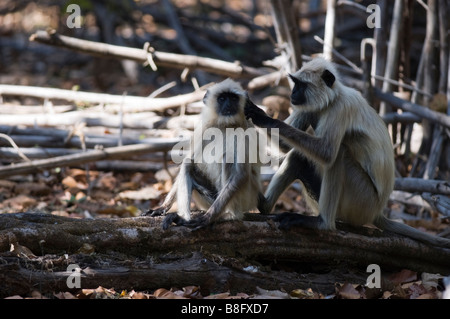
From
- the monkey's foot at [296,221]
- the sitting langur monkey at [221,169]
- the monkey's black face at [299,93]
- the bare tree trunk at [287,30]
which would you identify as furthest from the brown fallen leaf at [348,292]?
the bare tree trunk at [287,30]

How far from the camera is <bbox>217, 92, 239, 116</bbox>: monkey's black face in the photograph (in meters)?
5.19

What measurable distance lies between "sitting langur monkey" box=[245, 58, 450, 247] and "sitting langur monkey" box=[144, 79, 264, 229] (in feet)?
0.86

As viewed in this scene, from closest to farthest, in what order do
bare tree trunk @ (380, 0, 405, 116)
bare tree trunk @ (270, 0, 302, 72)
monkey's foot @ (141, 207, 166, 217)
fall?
monkey's foot @ (141, 207, 166, 217), bare tree trunk @ (270, 0, 302, 72), bare tree trunk @ (380, 0, 405, 116)

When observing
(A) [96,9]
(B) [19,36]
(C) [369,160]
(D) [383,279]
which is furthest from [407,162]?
(B) [19,36]

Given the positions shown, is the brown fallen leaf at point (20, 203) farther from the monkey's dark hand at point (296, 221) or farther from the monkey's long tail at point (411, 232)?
the monkey's long tail at point (411, 232)

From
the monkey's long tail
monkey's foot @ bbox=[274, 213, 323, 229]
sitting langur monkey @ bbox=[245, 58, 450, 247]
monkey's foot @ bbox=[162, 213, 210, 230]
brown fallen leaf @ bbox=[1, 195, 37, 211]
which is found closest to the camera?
monkey's foot @ bbox=[162, 213, 210, 230]

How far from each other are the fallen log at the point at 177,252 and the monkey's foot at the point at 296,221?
6cm

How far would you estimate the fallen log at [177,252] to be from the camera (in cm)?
419

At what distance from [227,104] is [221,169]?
1.87 feet

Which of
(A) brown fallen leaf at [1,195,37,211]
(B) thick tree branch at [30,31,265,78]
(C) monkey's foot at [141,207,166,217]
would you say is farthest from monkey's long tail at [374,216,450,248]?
(A) brown fallen leaf at [1,195,37,211]

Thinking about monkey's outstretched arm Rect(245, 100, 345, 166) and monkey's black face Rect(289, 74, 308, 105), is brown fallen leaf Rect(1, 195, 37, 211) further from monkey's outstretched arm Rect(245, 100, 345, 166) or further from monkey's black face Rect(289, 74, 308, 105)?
monkey's black face Rect(289, 74, 308, 105)
